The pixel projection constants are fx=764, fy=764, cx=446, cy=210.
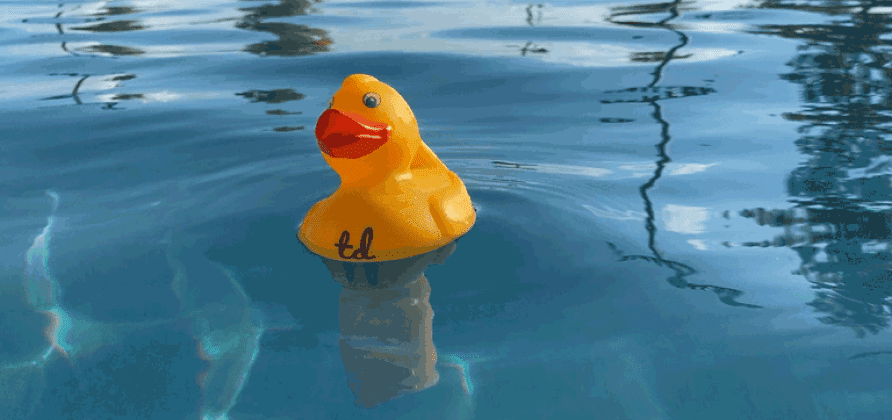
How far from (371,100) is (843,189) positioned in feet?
8.24

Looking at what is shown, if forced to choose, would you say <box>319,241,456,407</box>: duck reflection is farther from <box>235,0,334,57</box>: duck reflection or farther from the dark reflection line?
<box>235,0,334,57</box>: duck reflection

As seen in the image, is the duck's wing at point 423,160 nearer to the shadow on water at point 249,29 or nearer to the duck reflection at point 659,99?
the duck reflection at point 659,99

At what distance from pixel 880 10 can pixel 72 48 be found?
9.44 metres

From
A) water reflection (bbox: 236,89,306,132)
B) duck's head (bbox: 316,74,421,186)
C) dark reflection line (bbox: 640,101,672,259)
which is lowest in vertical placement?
dark reflection line (bbox: 640,101,672,259)

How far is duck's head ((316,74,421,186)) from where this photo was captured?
9.20 feet

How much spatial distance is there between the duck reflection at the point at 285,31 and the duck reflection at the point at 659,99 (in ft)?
10.6

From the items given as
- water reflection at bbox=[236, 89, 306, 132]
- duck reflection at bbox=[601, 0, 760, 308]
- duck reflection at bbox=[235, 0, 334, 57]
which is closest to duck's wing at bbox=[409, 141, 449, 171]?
duck reflection at bbox=[601, 0, 760, 308]

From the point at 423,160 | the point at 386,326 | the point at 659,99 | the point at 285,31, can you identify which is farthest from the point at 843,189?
the point at 285,31

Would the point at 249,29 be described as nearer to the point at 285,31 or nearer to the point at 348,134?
the point at 285,31

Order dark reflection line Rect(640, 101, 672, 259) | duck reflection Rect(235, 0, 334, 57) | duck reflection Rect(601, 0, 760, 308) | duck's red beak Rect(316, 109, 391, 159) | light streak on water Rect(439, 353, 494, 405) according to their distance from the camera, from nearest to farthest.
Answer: light streak on water Rect(439, 353, 494, 405), duck's red beak Rect(316, 109, 391, 159), duck reflection Rect(601, 0, 760, 308), dark reflection line Rect(640, 101, 672, 259), duck reflection Rect(235, 0, 334, 57)

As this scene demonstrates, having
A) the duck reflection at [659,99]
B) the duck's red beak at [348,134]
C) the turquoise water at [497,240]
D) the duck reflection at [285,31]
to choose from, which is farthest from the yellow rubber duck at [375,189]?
the duck reflection at [285,31]

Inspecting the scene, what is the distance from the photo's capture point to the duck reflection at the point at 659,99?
2984 mm

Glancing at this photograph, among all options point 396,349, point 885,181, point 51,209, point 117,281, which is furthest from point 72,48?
point 885,181

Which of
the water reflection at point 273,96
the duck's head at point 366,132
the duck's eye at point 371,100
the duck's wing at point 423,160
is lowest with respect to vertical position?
the water reflection at point 273,96
